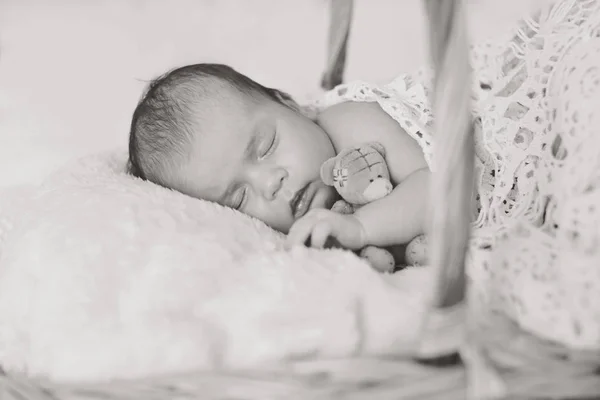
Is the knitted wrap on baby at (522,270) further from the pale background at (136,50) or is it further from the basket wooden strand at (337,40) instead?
the pale background at (136,50)

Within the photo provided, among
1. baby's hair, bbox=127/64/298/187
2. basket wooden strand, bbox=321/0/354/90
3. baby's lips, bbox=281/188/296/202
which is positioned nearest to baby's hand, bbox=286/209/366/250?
baby's lips, bbox=281/188/296/202

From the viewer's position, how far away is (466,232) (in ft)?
1.82

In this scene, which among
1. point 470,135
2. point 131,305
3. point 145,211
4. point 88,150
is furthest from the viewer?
point 88,150

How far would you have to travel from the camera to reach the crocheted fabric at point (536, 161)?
0.61 metres

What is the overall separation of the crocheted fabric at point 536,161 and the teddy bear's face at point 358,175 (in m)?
0.08

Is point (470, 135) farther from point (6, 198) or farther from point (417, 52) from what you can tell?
point (417, 52)

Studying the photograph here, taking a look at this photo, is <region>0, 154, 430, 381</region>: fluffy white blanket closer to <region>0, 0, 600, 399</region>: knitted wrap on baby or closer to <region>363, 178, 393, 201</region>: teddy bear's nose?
<region>0, 0, 600, 399</region>: knitted wrap on baby

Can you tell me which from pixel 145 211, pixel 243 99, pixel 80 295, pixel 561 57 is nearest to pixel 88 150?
pixel 243 99

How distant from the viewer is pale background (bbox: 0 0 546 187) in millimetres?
1770

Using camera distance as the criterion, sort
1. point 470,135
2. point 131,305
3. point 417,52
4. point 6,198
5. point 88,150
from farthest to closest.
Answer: point 417,52
point 88,150
point 6,198
point 131,305
point 470,135

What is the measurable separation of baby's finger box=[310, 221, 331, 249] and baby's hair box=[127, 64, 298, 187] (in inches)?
11.5

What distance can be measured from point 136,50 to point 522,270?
1619 millimetres

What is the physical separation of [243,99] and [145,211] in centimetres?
32

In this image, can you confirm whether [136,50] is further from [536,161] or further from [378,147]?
[536,161]
